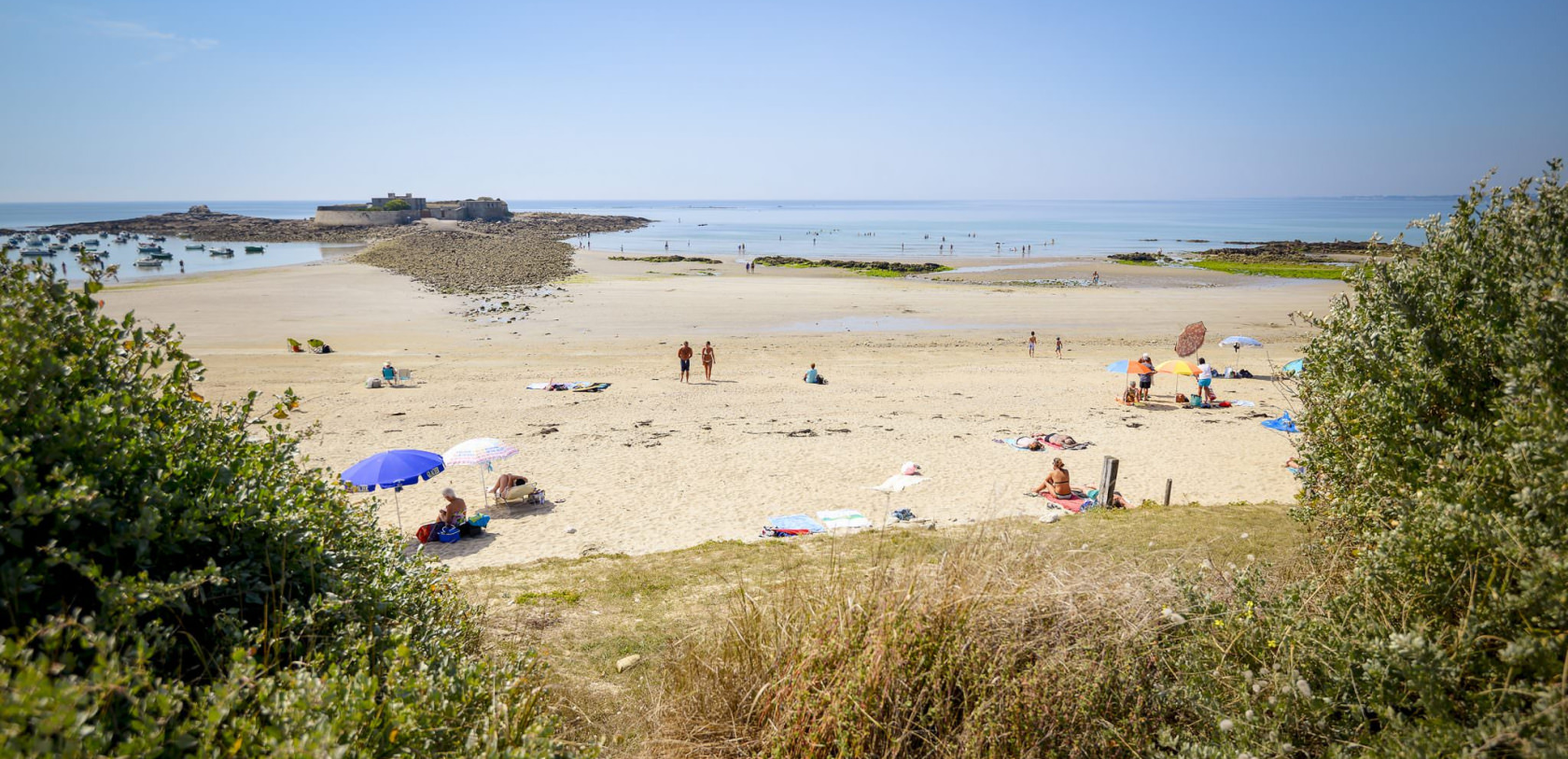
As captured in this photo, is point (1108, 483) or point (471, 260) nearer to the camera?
point (1108, 483)

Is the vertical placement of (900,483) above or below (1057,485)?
above

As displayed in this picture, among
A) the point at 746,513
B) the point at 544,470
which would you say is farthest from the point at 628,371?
the point at 746,513

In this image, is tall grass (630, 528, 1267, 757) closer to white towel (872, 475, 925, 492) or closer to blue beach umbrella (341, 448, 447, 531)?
white towel (872, 475, 925, 492)

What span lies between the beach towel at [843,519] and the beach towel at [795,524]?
0.39ft

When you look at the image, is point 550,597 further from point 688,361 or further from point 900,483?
point 688,361

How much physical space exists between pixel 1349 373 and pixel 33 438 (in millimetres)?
7051

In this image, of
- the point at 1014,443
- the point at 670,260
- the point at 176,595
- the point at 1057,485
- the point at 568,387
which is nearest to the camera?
the point at 176,595

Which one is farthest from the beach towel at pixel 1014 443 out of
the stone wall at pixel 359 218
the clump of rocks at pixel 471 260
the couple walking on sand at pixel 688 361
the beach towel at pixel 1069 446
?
the stone wall at pixel 359 218

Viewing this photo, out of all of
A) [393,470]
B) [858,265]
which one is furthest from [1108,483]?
[858,265]

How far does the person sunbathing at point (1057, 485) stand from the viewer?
1302 centimetres

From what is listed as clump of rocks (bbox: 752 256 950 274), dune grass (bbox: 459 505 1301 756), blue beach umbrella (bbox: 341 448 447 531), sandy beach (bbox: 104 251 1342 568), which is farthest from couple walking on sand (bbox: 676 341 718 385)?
clump of rocks (bbox: 752 256 950 274)

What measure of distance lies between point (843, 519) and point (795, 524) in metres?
0.74

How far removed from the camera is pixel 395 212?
11244cm

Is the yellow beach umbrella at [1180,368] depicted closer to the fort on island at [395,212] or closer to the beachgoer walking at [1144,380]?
the beachgoer walking at [1144,380]
